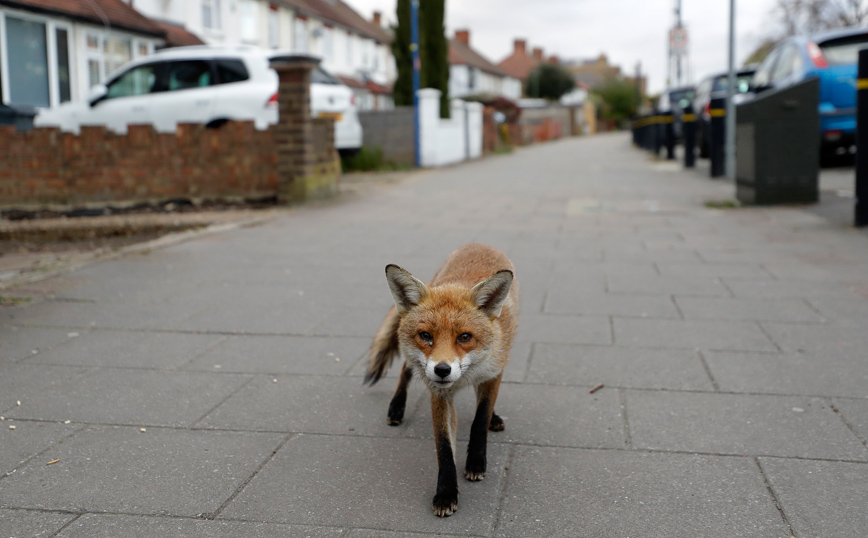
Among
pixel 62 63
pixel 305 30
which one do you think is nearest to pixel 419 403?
pixel 62 63

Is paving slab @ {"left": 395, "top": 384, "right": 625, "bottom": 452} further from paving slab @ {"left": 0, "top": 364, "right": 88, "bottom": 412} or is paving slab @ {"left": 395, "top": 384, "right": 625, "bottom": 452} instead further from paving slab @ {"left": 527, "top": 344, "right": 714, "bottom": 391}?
paving slab @ {"left": 0, "top": 364, "right": 88, "bottom": 412}

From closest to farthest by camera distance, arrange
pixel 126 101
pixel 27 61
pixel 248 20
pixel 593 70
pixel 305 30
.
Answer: pixel 126 101, pixel 27 61, pixel 248 20, pixel 305 30, pixel 593 70

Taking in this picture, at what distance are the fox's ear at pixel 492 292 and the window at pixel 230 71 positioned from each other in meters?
11.0

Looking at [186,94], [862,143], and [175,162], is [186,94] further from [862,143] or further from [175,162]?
[862,143]

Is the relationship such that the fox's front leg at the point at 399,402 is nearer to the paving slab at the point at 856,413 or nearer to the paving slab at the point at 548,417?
the paving slab at the point at 548,417

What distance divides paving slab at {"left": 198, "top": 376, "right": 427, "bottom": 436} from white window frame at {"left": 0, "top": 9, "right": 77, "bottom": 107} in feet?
62.0

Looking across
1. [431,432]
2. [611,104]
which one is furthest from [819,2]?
[611,104]

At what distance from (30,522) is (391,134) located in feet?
58.4

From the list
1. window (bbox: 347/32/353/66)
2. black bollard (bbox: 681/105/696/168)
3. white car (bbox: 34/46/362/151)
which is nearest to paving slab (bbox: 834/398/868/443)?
white car (bbox: 34/46/362/151)

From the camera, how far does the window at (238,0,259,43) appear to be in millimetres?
31292

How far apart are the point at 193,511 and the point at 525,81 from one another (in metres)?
91.2

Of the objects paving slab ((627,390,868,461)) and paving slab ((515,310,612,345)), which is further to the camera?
paving slab ((515,310,612,345))

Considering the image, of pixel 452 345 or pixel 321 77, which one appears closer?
pixel 452 345

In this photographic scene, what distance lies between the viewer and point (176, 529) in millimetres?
2607
